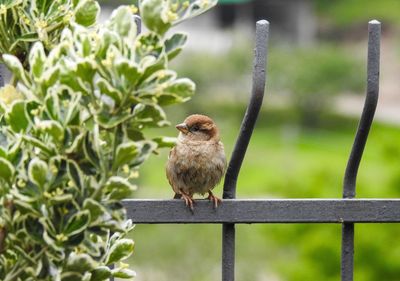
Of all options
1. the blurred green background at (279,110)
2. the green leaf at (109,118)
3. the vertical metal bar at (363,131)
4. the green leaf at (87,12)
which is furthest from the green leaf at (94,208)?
the blurred green background at (279,110)

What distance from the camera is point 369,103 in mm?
1997

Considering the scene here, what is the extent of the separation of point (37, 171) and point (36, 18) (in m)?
0.33

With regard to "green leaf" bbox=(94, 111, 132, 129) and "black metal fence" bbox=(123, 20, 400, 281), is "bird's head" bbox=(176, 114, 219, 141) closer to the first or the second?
"black metal fence" bbox=(123, 20, 400, 281)

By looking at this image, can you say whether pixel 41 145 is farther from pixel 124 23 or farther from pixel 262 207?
pixel 262 207

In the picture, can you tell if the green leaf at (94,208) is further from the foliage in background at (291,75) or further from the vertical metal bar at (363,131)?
the foliage in background at (291,75)

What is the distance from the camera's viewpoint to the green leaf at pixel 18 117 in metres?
1.49

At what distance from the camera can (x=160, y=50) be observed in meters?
1.48

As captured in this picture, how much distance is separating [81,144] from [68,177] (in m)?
0.05

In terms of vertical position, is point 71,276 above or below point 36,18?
below

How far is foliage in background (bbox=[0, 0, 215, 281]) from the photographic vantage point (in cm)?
145

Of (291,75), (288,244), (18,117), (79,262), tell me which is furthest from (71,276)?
(291,75)

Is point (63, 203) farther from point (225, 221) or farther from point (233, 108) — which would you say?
point (233, 108)

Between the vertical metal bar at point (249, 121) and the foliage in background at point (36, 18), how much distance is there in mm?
389

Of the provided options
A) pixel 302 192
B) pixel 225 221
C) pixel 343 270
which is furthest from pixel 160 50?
pixel 302 192
